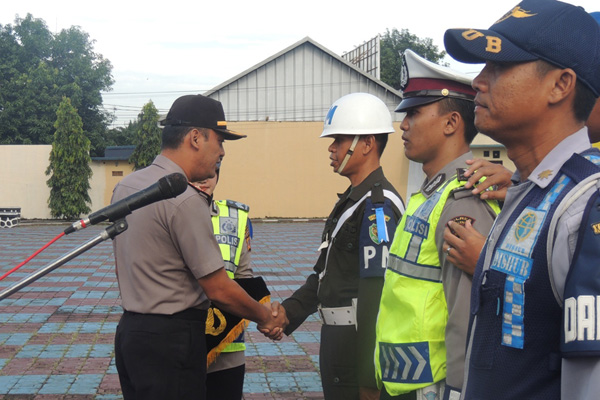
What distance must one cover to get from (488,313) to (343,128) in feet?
7.01

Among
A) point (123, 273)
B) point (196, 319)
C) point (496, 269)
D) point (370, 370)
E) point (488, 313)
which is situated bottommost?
point (370, 370)

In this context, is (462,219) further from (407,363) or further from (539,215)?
(539,215)

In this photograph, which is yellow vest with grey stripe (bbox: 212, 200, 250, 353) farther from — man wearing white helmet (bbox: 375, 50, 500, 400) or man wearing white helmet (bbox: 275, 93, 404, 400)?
man wearing white helmet (bbox: 375, 50, 500, 400)

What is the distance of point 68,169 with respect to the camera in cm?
2802

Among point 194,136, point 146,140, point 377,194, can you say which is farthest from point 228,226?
point 146,140

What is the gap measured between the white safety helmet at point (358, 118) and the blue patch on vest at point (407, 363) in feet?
4.77

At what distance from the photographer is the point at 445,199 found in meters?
2.34

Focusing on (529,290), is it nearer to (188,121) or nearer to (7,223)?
(188,121)

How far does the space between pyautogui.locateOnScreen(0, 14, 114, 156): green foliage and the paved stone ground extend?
34.8 metres

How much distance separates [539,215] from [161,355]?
75.9 inches

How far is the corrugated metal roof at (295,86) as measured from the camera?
35156 mm

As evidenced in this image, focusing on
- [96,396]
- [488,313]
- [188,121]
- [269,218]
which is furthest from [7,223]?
[488,313]

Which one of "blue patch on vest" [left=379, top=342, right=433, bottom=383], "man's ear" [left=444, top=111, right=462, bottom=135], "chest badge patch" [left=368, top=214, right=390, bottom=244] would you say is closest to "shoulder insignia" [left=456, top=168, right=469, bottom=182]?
"man's ear" [left=444, top=111, right=462, bottom=135]

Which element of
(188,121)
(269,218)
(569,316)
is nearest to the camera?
(569,316)
